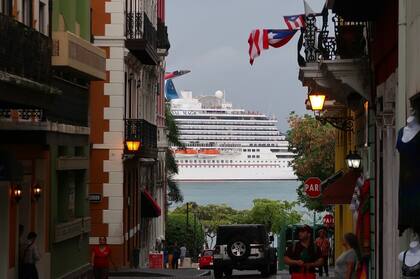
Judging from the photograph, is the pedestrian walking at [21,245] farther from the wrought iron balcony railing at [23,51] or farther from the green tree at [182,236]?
the green tree at [182,236]

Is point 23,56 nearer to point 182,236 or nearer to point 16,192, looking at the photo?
point 16,192

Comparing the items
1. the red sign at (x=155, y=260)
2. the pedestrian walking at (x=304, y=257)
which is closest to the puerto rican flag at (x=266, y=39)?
the pedestrian walking at (x=304, y=257)

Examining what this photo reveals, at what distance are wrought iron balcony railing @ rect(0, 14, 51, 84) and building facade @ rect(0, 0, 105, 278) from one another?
1cm

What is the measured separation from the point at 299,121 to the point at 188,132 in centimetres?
13548

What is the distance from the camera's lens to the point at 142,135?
121 ft

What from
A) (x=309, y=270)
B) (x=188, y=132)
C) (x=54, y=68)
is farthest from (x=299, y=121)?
(x=188, y=132)

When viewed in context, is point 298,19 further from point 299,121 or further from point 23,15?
point 299,121

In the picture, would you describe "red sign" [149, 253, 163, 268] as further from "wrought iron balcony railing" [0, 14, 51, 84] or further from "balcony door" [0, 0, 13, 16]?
"wrought iron balcony railing" [0, 14, 51, 84]

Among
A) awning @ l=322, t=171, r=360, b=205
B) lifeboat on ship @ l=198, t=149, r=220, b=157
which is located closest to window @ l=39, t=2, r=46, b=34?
awning @ l=322, t=171, r=360, b=205

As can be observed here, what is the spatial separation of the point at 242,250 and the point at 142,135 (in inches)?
243

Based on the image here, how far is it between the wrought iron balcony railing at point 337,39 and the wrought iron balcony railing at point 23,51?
4880 millimetres

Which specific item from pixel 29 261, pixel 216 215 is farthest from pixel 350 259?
pixel 216 215

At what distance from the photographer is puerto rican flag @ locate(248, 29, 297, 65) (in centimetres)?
→ 2550

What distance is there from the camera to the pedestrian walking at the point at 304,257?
1619 cm
